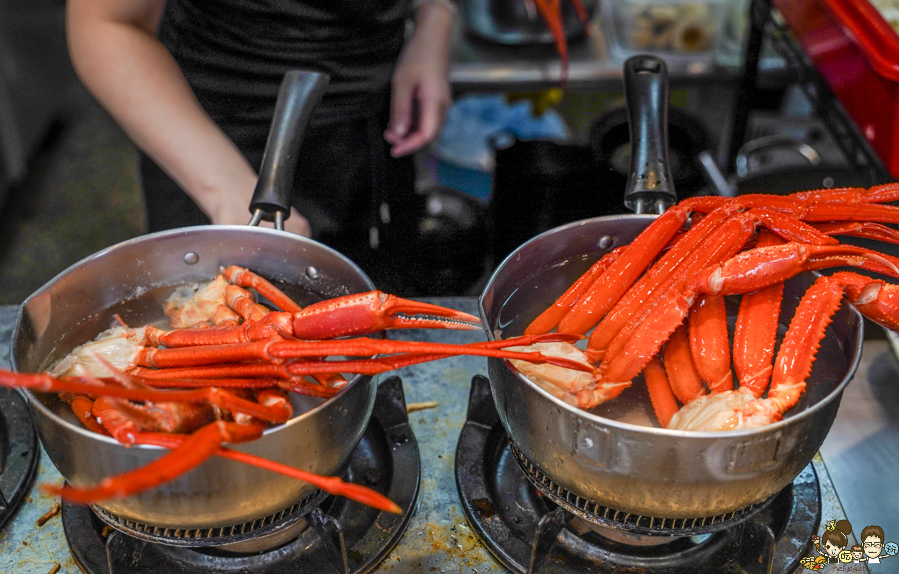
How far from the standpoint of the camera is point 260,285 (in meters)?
1.00

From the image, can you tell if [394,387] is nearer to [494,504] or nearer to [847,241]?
[494,504]

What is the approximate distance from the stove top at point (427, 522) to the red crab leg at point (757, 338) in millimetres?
241

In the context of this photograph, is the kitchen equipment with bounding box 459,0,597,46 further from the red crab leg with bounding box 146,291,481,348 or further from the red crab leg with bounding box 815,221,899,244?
the red crab leg with bounding box 146,291,481,348

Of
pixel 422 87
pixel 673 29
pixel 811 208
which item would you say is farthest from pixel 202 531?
pixel 673 29

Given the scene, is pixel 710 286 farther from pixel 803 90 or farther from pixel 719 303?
pixel 803 90

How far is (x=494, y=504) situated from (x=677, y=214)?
0.46 m

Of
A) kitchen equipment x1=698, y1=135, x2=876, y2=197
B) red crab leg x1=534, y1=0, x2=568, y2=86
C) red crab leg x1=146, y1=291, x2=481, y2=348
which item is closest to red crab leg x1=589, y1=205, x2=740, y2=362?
red crab leg x1=146, y1=291, x2=481, y2=348

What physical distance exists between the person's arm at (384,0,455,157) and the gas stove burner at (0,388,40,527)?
0.97 meters

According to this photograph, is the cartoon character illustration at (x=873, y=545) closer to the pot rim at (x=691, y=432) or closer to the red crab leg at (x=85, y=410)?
the pot rim at (x=691, y=432)

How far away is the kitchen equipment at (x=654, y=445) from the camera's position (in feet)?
2.20

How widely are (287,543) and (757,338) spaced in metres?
0.64

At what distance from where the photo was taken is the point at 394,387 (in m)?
1.05

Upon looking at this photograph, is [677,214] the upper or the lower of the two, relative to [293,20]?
lower

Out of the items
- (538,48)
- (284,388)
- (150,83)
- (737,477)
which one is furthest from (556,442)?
(538,48)
